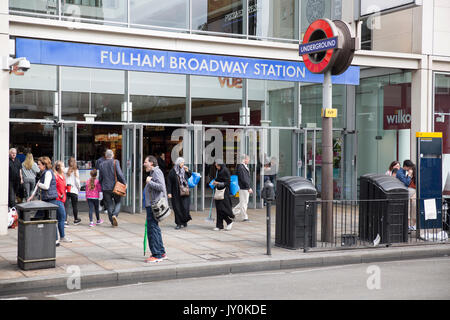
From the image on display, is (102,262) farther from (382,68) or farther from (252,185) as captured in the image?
(382,68)

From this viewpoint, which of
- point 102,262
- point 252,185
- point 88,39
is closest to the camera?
point 102,262

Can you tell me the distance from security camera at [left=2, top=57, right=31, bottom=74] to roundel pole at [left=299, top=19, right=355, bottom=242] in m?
5.72

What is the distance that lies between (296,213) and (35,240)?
4.42 metres

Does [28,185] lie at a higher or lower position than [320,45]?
lower

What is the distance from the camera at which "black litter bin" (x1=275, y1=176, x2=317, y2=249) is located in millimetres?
9961

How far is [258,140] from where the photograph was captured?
1795 cm

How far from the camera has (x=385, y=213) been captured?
10.6 meters

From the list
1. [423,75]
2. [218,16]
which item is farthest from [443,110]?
[218,16]

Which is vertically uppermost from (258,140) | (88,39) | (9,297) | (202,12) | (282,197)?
(202,12)

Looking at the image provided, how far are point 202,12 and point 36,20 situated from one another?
5.48m

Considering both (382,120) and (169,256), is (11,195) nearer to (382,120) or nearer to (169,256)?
(169,256)
